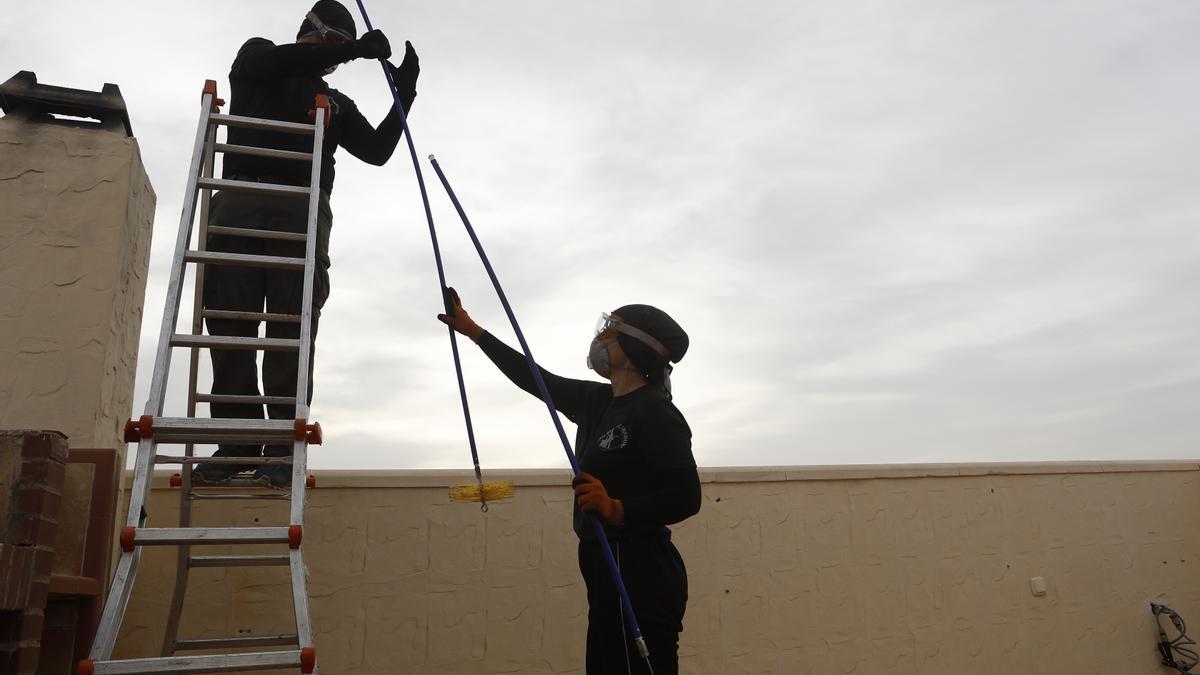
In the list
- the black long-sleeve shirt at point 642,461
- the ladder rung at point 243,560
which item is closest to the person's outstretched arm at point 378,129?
the black long-sleeve shirt at point 642,461

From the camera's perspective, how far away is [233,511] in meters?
3.78

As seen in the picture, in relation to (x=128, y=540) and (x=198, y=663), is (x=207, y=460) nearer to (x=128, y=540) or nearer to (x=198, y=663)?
(x=128, y=540)

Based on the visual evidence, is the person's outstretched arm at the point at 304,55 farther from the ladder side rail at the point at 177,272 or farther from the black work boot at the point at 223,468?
the black work boot at the point at 223,468

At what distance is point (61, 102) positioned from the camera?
11.7ft

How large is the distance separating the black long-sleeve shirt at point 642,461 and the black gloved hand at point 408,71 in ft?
5.61

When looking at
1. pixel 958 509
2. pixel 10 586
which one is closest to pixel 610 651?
pixel 10 586

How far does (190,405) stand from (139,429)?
767 millimetres

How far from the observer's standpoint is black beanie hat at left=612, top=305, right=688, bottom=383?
3271mm

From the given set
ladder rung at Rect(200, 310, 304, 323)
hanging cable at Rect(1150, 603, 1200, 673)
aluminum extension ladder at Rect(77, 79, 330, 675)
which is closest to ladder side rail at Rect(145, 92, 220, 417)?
aluminum extension ladder at Rect(77, 79, 330, 675)

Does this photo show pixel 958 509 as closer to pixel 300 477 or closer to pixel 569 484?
pixel 569 484

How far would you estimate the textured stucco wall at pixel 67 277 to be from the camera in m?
3.30

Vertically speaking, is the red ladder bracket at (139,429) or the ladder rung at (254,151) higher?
the ladder rung at (254,151)

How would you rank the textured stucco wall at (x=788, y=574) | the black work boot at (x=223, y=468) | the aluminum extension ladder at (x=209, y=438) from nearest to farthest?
1. the aluminum extension ladder at (x=209, y=438)
2. the black work boot at (x=223, y=468)
3. the textured stucco wall at (x=788, y=574)

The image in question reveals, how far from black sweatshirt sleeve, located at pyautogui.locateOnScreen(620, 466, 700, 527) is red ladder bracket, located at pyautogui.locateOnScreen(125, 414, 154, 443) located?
138 centimetres
